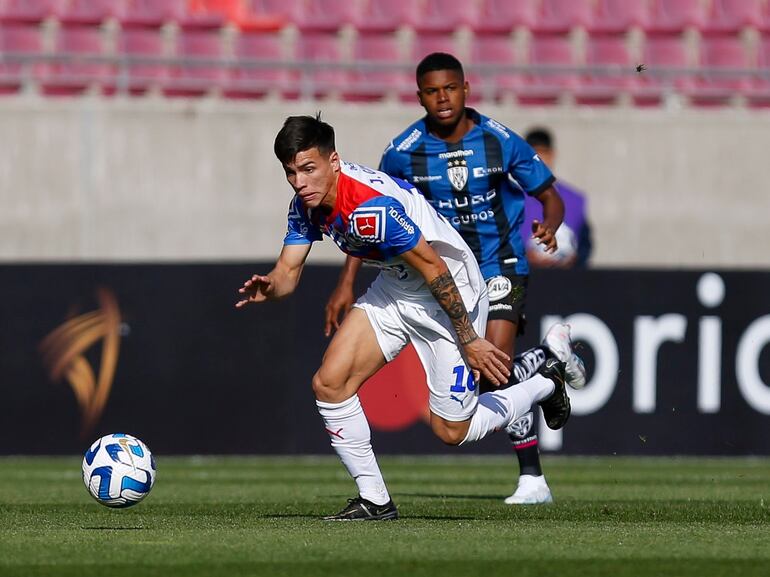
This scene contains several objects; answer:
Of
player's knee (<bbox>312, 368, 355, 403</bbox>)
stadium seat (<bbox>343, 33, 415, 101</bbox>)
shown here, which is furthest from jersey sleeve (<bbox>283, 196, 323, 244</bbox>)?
stadium seat (<bbox>343, 33, 415, 101</bbox>)

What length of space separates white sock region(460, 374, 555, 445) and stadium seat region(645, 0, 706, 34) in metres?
9.77

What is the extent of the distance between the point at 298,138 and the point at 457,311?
1059mm

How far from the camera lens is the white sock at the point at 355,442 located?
7434 mm

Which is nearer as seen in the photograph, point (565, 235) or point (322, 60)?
point (565, 235)

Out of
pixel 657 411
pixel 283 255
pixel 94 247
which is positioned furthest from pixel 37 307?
pixel 283 255

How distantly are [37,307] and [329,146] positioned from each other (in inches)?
252

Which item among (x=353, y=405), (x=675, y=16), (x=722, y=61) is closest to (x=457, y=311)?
(x=353, y=405)

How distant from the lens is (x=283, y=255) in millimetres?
7484

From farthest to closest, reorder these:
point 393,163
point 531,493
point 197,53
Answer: point 197,53 < point 531,493 < point 393,163

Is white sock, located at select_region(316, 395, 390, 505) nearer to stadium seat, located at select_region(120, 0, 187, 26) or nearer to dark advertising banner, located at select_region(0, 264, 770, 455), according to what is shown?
dark advertising banner, located at select_region(0, 264, 770, 455)

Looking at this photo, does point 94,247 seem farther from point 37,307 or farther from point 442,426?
point 442,426

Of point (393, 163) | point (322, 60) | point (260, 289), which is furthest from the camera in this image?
point (322, 60)

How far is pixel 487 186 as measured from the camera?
8.59 m

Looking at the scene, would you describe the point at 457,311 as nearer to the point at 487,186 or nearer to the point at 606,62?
the point at 487,186
